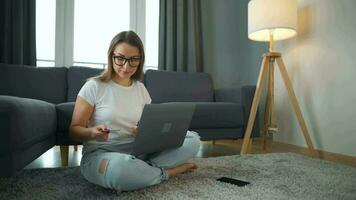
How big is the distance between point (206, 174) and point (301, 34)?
1.51 metres

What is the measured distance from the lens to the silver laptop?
1.04m

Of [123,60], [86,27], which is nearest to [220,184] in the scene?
[123,60]

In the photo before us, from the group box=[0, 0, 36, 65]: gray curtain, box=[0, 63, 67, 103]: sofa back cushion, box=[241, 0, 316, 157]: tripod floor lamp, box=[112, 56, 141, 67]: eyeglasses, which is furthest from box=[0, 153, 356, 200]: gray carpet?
box=[0, 0, 36, 65]: gray curtain

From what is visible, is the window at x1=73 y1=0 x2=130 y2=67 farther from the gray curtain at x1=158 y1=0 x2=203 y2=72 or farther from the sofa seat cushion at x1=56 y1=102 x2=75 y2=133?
the sofa seat cushion at x1=56 y1=102 x2=75 y2=133

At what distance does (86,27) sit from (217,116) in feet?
5.63

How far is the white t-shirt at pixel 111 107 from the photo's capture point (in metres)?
1.22

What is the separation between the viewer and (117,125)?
124 centimetres

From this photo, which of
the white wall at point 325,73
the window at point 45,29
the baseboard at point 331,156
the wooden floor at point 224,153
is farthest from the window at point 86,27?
the baseboard at point 331,156

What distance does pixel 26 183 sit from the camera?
1254 millimetres

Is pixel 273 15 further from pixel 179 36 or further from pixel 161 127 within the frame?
pixel 161 127

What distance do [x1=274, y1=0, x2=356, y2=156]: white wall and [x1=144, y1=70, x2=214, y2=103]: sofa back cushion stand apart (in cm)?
73

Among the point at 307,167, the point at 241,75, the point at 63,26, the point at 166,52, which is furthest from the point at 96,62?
the point at 307,167

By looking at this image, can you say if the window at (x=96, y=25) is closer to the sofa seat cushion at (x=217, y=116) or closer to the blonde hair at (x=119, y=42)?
the sofa seat cushion at (x=217, y=116)

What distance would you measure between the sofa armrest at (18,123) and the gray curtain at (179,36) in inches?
72.3
